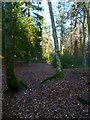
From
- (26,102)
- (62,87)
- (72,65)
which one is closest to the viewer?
(26,102)

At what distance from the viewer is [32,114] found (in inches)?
224

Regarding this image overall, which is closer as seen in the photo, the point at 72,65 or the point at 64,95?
the point at 64,95

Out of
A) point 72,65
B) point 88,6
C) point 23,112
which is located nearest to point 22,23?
point 72,65

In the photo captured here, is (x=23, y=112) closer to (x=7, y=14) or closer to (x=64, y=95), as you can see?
(x=64, y=95)

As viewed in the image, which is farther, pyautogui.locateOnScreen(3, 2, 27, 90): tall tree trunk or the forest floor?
pyautogui.locateOnScreen(3, 2, 27, 90): tall tree trunk

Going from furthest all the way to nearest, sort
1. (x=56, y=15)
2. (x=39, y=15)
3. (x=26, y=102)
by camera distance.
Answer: (x=39, y=15)
(x=56, y=15)
(x=26, y=102)

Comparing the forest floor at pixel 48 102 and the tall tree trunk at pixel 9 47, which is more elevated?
the tall tree trunk at pixel 9 47

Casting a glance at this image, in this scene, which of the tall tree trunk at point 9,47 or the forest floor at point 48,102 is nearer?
the forest floor at point 48,102

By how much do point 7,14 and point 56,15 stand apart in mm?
10146

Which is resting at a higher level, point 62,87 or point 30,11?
point 30,11

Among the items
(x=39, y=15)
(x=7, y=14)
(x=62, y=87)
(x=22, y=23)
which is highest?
(x=39, y=15)

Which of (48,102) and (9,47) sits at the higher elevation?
(9,47)

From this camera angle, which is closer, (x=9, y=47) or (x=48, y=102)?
(x=48, y=102)

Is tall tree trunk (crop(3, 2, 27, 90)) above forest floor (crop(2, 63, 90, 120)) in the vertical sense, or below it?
above
